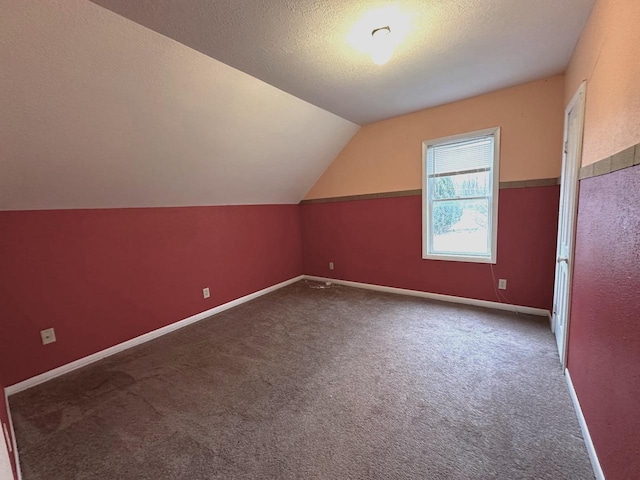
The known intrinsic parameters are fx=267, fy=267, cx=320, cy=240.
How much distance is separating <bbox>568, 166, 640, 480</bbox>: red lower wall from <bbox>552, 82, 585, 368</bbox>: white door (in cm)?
25

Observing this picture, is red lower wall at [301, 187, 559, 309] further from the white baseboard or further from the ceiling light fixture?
the ceiling light fixture

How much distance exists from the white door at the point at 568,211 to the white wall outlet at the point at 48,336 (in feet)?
13.3

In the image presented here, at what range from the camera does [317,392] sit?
6.26 feet

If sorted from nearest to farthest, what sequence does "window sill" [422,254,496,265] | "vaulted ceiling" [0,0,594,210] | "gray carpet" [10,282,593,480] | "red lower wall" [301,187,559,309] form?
"gray carpet" [10,282,593,480], "vaulted ceiling" [0,0,594,210], "red lower wall" [301,187,559,309], "window sill" [422,254,496,265]

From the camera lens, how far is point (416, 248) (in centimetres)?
360

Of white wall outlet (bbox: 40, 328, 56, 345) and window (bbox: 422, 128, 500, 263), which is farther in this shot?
window (bbox: 422, 128, 500, 263)

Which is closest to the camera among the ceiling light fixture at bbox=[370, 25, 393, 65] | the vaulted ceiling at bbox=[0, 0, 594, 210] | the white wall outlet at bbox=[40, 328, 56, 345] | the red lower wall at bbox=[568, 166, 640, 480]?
the red lower wall at bbox=[568, 166, 640, 480]

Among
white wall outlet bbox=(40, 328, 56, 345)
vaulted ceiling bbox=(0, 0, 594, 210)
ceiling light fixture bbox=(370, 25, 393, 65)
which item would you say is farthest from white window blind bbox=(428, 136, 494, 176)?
white wall outlet bbox=(40, 328, 56, 345)

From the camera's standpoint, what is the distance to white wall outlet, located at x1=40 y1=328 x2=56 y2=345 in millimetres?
2211

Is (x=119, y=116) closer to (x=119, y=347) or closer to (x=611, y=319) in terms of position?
(x=119, y=347)

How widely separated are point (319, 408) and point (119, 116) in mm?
2459

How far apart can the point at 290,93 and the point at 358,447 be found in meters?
2.88

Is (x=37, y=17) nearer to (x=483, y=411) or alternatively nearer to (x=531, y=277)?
(x=483, y=411)

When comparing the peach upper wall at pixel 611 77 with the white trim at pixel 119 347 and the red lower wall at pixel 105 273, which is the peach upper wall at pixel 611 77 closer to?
A: the red lower wall at pixel 105 273
